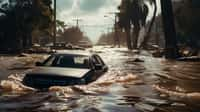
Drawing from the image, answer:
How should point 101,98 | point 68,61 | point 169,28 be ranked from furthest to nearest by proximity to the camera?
point 169,28 → point 68,61 → point 101,98

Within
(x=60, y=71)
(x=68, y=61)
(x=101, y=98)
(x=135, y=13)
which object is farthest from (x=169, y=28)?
(x=135, y=13)

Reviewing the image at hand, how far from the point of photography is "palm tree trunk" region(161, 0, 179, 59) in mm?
39000

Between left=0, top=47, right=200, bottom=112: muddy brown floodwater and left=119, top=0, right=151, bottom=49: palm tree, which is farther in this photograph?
left=119, top=0, right=151, bottom=49: palm tree

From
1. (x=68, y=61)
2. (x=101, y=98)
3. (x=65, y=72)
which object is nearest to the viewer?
(x=101, y=98)

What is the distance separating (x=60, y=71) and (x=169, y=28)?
28.3 meters

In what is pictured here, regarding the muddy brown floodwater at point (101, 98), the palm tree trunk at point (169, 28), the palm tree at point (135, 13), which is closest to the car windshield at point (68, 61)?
the muddy brown floodwater at point (101, 98)

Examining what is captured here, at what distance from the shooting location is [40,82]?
11.7 m

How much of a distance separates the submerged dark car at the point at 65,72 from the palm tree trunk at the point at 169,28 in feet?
85.1

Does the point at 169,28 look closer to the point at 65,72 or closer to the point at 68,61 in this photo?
the point at 68,61

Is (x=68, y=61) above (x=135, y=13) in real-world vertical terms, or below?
below

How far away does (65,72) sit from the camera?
12.0 m

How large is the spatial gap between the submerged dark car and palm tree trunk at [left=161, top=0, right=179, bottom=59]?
85.1 ft

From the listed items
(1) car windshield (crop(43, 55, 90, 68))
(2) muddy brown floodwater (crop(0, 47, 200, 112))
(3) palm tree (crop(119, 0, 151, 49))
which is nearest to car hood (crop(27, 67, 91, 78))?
(2) muddy brown floodwater (crop(0, 47, 200, 112))

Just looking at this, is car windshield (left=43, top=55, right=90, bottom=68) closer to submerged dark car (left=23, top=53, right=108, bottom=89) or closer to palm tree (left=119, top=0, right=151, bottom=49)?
submerged dark car (left=23, top=53, right=108, bottom=89)
